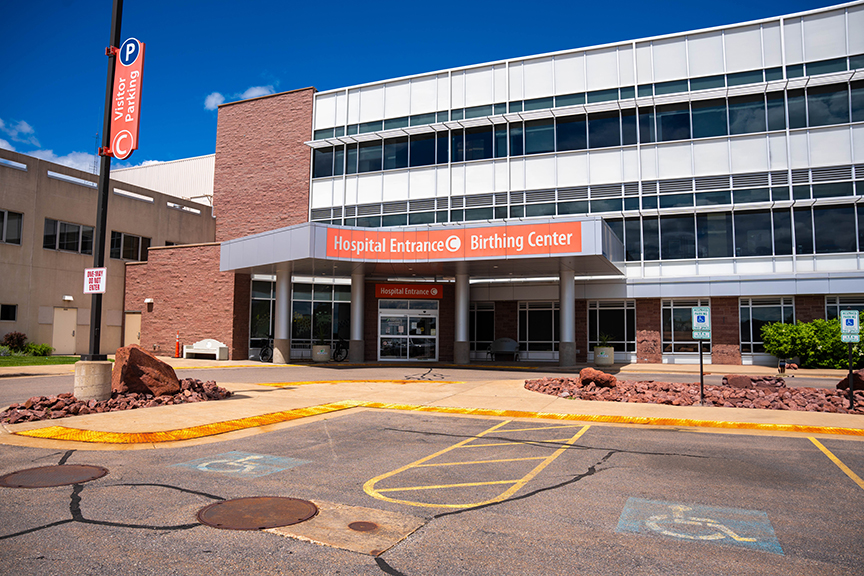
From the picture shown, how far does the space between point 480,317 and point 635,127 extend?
13116 millimetres

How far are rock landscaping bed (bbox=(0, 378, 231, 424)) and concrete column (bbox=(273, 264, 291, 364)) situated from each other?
13.4 m

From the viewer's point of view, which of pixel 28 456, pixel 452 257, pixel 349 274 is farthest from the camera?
pixel 349 274

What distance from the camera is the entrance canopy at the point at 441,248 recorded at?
2183cm

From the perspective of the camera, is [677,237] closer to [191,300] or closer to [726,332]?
[726,332]

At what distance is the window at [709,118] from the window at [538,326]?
11405 millimetres

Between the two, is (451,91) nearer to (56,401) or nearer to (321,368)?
(321,368)

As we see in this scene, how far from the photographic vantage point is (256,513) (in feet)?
17.6

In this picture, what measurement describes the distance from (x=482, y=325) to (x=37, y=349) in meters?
22.5

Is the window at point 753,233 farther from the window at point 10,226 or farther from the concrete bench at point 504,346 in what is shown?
the window at point 10,226

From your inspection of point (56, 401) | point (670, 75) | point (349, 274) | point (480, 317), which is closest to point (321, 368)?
point (349, 274)

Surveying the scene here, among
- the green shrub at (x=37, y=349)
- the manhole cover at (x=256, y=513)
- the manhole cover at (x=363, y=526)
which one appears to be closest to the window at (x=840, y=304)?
the manhole cover at (x=363, y=526)

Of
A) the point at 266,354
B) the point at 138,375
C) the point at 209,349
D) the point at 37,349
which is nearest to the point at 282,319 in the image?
the point at 266,354

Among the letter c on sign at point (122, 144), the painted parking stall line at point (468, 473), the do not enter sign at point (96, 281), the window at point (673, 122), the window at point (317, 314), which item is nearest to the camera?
the painted parking stall line at point (468, 473)

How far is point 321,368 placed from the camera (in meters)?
24.8
